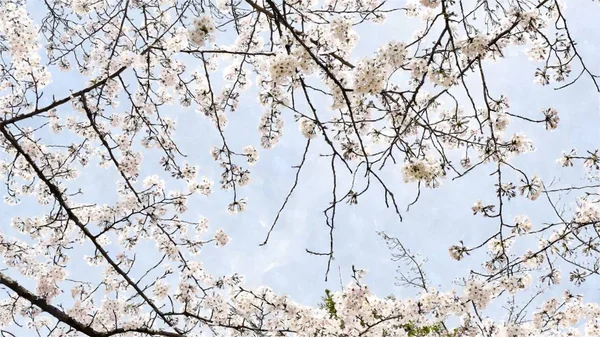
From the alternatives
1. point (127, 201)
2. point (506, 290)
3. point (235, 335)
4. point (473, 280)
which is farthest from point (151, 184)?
point (506, 290)

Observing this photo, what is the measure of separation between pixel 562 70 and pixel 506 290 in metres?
2.18

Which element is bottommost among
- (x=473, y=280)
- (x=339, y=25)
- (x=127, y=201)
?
(x=473, y=280)

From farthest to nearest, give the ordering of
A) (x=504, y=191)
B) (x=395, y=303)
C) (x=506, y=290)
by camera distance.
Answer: (x=395, y=303) < (x=506, y=290) < (x=504, y=191)

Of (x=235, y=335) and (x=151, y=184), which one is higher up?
(x=151, y=184)

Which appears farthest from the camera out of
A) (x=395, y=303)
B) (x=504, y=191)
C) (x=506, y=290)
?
(x=395, y=303)

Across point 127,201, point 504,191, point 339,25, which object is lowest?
point 504,191

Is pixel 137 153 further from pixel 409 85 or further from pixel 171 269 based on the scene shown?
pixel 409 85

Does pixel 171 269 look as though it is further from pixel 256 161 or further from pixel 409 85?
pixel 409 85

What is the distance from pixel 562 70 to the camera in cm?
276

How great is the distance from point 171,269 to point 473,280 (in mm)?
2278

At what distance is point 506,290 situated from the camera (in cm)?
434

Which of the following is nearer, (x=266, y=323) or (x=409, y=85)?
(x=409, y=85)

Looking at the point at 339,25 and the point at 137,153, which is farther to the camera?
the point at 137,153

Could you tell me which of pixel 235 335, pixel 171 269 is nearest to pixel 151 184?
pixel 171 269
